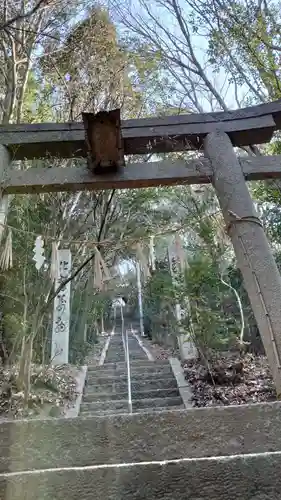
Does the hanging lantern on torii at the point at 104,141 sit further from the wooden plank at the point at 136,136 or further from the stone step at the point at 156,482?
the stone step at the point at 156,482

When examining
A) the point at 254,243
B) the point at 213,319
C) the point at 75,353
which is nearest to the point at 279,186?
the point at 213,319

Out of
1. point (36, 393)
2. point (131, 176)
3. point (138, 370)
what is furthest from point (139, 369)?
point (131, 176)

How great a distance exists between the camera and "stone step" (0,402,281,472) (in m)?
1.12

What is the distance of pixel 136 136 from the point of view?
13.5ft

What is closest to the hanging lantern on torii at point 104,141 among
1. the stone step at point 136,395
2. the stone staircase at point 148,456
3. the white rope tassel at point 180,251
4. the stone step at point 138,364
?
the white rope tassel at point 180,251

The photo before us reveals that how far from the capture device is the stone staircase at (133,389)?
5266 millimetres

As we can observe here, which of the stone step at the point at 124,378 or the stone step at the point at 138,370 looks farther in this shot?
the stone step at the point at 138,370

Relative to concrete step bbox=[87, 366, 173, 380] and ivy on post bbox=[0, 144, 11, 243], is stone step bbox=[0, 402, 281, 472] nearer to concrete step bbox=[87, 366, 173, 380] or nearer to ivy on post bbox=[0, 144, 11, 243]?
ivy on post bbox=[0, 144, 11, 243]

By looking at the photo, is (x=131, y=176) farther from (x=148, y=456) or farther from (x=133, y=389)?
(x=133, y=389)

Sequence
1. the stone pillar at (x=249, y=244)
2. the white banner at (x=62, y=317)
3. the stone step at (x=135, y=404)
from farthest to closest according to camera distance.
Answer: the white banner at (x=62, y=317) < the stone step at (x=135, y=404) < the stone pillar at (x=249, y=244)

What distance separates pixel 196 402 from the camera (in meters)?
5.06

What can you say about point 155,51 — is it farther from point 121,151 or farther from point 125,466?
point 125,466

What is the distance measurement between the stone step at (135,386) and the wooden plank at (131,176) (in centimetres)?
332

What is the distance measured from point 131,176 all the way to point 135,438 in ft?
10.3
